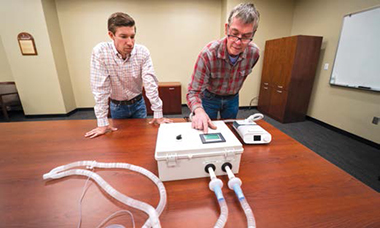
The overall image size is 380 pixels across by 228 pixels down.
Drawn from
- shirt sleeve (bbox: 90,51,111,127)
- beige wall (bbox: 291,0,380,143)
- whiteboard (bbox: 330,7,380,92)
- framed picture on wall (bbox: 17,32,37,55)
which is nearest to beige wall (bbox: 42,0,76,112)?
framed picture on wall (bbox: 17,32,37,55)

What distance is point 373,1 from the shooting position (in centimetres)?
225

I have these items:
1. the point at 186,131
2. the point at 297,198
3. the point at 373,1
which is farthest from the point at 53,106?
the point at 373,1

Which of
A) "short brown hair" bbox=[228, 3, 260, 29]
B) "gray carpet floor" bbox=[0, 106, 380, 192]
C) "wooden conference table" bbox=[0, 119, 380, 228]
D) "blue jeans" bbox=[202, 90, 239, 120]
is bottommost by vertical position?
"gray carpet floor" bbox=[0, 106, 380, 192]

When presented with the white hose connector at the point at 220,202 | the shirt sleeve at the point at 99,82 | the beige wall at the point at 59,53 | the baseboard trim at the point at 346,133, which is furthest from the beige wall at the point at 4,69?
the baseboard trim at the point at 346,133

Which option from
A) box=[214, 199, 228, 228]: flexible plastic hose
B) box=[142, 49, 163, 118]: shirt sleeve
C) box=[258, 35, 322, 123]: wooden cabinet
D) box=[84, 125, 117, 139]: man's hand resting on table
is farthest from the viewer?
box=[258, 35, 322, 123]: wooden cabinet

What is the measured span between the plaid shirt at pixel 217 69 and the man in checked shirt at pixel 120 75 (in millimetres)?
291

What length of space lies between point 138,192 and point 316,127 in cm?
362

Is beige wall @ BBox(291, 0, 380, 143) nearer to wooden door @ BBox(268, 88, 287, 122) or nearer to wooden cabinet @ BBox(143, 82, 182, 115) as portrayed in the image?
wooden door @ BBox(268, 88, 287, 122)

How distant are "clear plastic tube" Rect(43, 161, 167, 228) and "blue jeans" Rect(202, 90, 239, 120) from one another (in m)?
0.88

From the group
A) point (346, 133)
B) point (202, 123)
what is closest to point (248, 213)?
point (202, 123)

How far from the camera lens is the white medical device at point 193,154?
0.59m

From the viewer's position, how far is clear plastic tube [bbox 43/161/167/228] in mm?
477

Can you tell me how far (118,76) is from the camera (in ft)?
4.40

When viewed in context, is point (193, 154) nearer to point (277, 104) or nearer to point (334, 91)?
point (277, 104)
